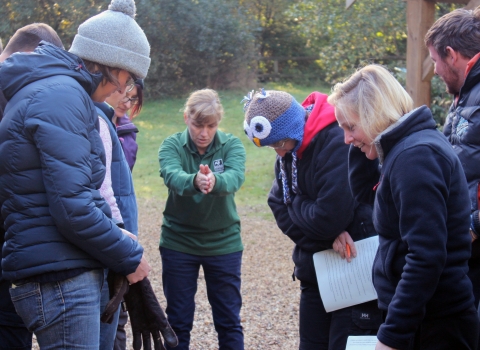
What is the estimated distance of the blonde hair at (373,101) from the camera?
2338 millimetres

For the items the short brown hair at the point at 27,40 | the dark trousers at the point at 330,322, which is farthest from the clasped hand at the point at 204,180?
the short brown hair at the point at 27,40

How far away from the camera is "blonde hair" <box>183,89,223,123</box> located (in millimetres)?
3984

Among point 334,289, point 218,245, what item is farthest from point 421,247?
point 218,245

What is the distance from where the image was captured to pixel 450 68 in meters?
3.15

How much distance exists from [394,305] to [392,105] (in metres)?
0.74

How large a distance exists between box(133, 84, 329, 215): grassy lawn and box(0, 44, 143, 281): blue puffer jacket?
7.76 meters

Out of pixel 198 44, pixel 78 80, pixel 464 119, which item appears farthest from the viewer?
pixel 198 44

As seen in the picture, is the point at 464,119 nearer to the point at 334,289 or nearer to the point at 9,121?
the point at 334,289

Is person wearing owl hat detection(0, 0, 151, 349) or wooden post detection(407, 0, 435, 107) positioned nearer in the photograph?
person wearing owl hat detection(0, 0, 151, 349)

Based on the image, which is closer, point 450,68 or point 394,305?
point 394,305

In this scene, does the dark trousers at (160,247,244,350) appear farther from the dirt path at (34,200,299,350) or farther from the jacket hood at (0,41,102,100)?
the jacket hood at (0,41,102,100)

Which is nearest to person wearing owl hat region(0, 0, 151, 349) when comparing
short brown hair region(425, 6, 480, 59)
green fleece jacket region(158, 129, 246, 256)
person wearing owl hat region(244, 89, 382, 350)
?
person wearing owl hat region(244, 89, 382, 350)

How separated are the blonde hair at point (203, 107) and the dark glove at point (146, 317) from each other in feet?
4.76

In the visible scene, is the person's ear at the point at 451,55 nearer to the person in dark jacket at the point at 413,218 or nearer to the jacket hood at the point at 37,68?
the person in dark jacket at the point at 413,218
